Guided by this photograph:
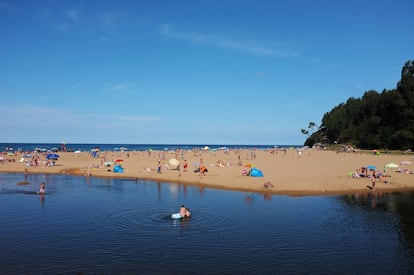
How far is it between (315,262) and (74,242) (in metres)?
12.8

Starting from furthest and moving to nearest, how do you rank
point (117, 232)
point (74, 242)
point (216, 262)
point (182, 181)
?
point (182, 181) → point (117, 232) → point (74, 242) → point (216, 262)

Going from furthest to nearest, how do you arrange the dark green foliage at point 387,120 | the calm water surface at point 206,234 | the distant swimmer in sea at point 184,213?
1. the dark green foliage at point 387,120
2. the distant swimmer in sea at point 184,213
3. the calm water surface at point 206,234

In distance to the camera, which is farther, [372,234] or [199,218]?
[199,218]

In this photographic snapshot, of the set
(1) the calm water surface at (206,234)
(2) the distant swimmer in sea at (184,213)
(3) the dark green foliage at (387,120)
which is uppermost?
(3) the dark green foliage at (387,120)

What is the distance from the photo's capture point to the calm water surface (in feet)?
53.4

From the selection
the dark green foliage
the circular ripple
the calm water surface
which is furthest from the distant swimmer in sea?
the dark green foliage

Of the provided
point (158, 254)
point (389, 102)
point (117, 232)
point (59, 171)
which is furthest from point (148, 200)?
point (389, 102)

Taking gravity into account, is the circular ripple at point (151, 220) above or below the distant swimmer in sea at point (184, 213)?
below

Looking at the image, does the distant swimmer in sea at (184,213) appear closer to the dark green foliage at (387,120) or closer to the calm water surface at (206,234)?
the calm water surface at (206,234)

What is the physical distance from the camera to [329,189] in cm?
Result: 3784

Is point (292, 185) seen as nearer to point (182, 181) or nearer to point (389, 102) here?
point (182, 181)

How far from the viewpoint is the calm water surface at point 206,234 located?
16.3 metres

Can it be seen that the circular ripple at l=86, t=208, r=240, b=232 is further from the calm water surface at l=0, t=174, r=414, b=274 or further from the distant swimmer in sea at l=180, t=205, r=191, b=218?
the distant swimmer in sea at l=180, t=205, r=191, b=218

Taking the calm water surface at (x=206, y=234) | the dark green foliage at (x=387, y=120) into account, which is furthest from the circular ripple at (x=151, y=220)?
the dark green foliage at (x=387, y=120)
